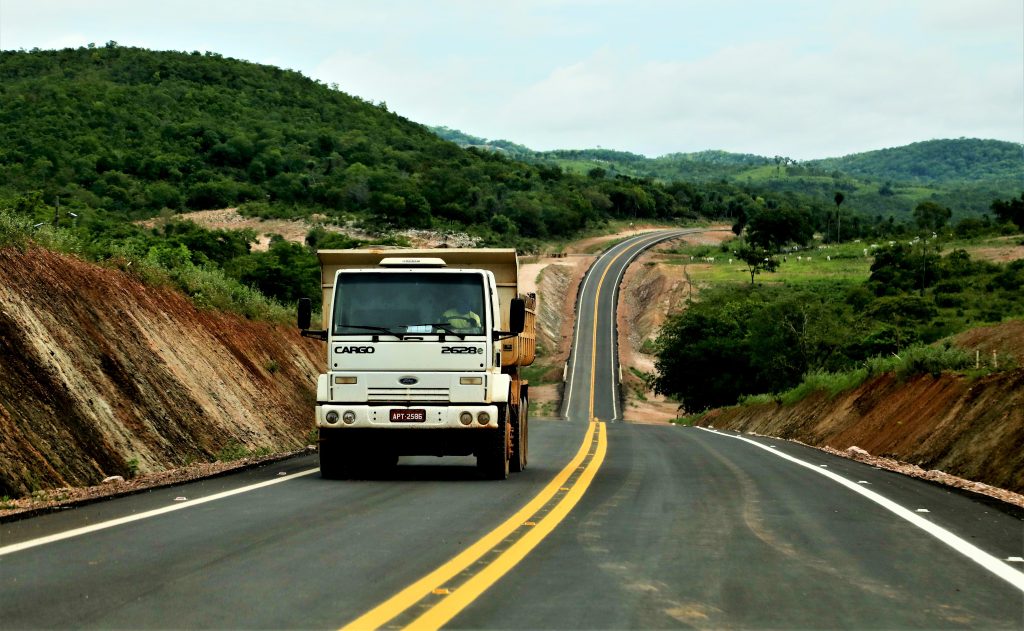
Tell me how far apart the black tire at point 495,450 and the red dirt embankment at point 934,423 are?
24.1 feet

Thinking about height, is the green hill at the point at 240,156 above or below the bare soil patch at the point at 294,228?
above

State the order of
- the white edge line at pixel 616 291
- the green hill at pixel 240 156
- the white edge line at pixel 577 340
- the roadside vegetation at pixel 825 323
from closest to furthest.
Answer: the roadside vegetation at pixel 825 323 < the white edge line at pixel 577 340 < the white edge line at pixel 616 291 < the green hill at pixel 240 156

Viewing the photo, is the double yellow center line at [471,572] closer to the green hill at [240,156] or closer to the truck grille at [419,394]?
the truck grille at [419,394]

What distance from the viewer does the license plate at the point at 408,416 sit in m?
16.1

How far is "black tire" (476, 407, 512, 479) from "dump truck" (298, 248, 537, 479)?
14 millimetres

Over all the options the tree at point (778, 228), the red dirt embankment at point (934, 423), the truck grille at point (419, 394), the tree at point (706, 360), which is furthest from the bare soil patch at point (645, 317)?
the truck grille at point (419, 394)

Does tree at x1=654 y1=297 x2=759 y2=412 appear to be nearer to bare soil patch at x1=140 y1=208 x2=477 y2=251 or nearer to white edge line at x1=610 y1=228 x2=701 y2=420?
white edge line at x1=610 y1=228 x2=701 y2=420

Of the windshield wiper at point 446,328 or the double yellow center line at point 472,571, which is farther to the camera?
the windshield wiper at point 446,328

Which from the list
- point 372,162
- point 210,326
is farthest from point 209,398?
point 372,162

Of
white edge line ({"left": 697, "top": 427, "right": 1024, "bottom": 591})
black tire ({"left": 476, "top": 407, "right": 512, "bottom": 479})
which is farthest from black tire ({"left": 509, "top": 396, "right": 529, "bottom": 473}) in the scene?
white edge line ({"left": 697, "top": 427, "right": 1024, "bottom": 591})

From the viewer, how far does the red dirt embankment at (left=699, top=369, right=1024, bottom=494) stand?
19.0 m

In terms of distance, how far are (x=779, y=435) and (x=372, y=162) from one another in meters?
113

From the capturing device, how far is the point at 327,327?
17016mm

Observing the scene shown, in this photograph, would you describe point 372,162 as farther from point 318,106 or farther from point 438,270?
point 438,270
